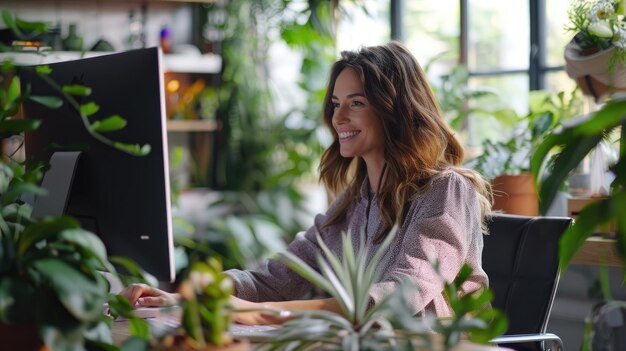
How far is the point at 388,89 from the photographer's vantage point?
224cm

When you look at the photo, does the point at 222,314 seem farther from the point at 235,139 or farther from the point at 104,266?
the point at 235,139

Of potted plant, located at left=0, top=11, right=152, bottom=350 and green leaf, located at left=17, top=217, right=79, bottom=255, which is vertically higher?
green leaf, located at left=17, top=217, right=79, bottom=255

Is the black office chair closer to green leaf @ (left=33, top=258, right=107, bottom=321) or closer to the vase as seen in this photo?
green leaf @ (left=33, top=258, right=107, bottom=321)

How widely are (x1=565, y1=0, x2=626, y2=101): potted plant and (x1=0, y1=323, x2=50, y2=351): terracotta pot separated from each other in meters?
1.98

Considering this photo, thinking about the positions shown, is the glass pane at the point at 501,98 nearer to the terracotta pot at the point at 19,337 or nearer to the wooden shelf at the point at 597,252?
the wooden shelf at the point at 597,252

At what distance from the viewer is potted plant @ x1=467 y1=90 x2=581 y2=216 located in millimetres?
3000

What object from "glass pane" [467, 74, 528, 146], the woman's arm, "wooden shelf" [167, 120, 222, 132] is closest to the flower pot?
the woman's arm

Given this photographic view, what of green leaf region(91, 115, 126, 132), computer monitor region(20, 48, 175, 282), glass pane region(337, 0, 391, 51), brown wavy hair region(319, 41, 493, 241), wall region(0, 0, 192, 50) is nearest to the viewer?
green leaf region(91, 115, 126, 132)

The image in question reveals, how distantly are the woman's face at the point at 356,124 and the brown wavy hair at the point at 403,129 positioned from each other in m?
0.02

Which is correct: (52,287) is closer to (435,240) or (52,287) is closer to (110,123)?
(110,123)

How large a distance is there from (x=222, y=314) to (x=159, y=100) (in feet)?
2.30

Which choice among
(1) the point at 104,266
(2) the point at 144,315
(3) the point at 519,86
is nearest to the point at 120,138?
(2) the point at 144,315

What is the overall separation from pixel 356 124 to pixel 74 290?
1252 millimetres

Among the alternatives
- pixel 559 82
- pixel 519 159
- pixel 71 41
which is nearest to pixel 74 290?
pixel 519 159
